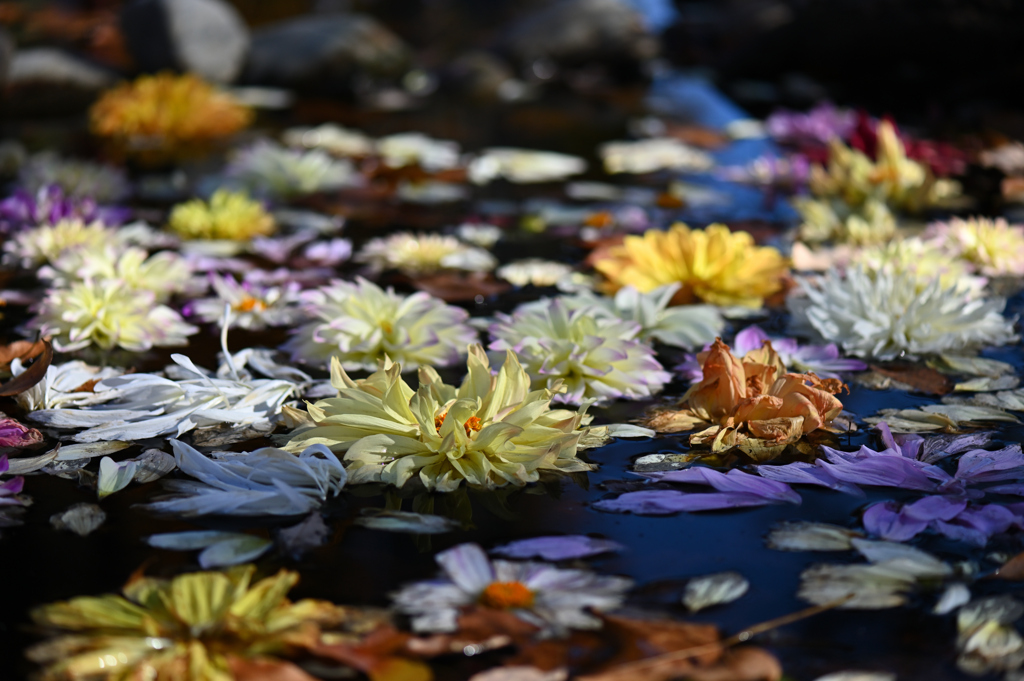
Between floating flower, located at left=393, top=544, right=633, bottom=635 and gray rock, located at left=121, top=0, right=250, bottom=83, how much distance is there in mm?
3840

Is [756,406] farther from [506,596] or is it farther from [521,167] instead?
[521,167]

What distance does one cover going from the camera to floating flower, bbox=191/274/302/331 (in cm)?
146

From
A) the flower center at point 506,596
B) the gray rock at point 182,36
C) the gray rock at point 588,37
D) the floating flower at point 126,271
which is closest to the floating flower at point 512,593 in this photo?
the flower center at point 506,596

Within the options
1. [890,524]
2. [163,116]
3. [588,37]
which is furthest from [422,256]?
[588,37]

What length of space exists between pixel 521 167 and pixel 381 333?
154 cm

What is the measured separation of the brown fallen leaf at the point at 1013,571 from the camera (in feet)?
2.62

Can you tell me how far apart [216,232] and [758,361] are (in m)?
1.28

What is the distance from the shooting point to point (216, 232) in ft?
6.42

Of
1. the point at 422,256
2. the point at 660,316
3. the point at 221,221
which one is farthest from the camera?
the point at 221,221

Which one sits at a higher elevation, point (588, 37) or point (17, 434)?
point (588, 37)

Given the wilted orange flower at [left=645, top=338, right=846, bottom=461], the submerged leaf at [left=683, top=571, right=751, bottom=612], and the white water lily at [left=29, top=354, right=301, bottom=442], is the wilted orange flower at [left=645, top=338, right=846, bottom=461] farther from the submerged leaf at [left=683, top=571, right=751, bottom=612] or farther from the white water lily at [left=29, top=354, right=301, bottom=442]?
the white water lily at [left=29, top=354, right=301, bottom=442]

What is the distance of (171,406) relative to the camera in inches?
43.2

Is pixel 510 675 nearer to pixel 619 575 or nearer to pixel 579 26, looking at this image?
pixel 619 575

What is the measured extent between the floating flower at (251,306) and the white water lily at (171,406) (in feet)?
0.96
